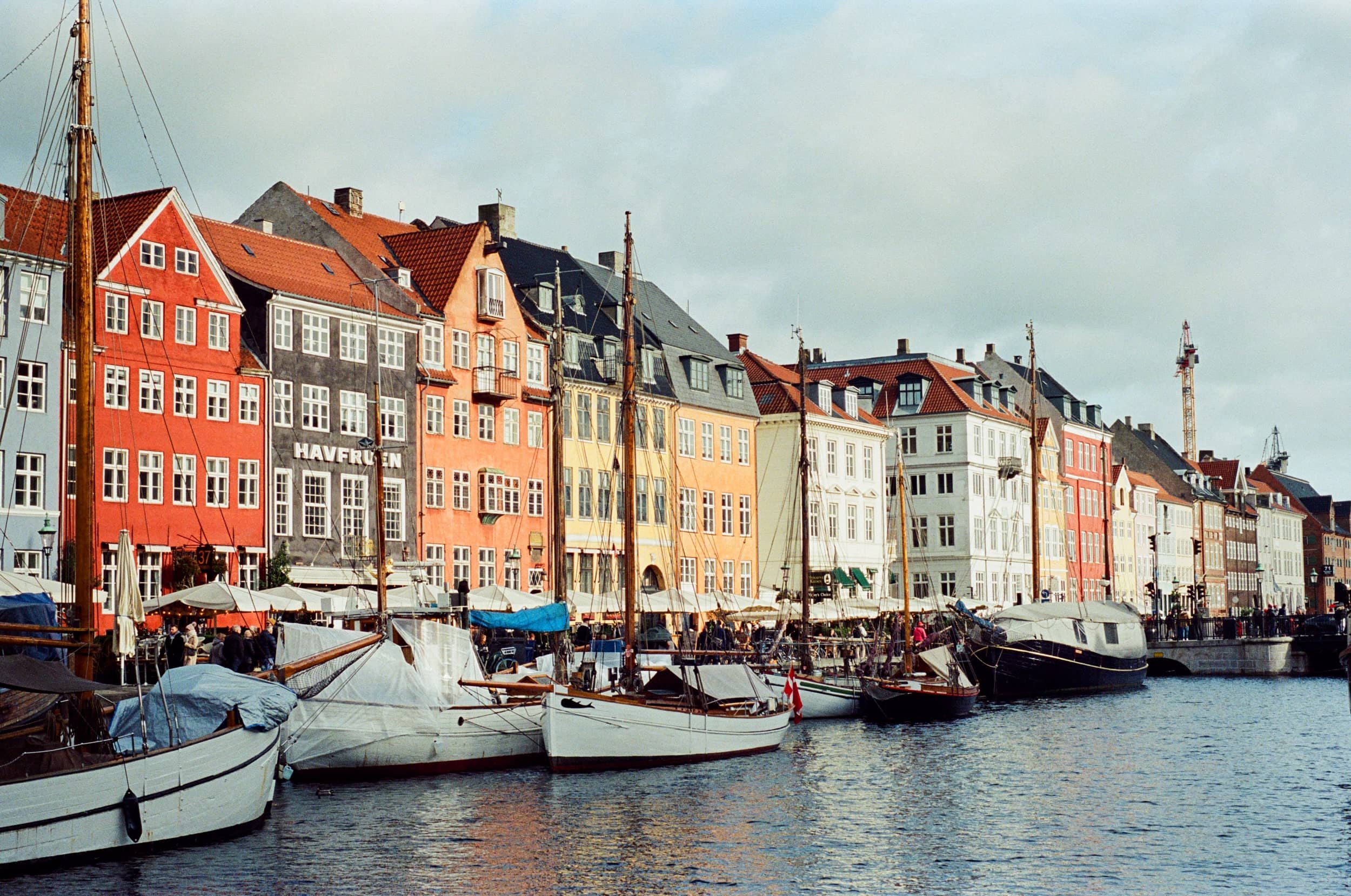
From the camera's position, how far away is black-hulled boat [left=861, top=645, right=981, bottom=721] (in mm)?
59656

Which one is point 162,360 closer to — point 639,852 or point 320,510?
point 320,510

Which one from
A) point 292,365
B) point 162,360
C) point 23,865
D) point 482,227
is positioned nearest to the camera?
point 23,865

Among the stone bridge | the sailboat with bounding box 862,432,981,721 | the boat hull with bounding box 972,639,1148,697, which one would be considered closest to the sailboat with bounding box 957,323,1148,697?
the boat hull with bounding box 972,639,1148,697

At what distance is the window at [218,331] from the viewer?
6222 cm

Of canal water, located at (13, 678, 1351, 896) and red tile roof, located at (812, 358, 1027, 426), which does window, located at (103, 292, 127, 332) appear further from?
red tile roof, located at (812, 358, 1027, 426)

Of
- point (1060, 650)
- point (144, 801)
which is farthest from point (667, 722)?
point (1060, 650)

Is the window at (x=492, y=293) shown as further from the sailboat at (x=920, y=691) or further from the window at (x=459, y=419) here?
the sailboat at (x=920, y=691)

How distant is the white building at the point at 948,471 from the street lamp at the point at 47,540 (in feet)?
198

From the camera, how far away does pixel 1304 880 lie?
28.2 metres

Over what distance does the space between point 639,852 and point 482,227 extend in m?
48.1

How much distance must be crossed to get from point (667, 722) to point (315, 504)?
25408mm

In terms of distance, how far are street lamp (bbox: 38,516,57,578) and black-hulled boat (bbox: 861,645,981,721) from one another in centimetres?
2642

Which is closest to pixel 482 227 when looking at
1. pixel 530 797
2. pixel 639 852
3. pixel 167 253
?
pixel 167 253

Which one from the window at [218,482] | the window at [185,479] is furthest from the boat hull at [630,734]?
the window at [218,482]
